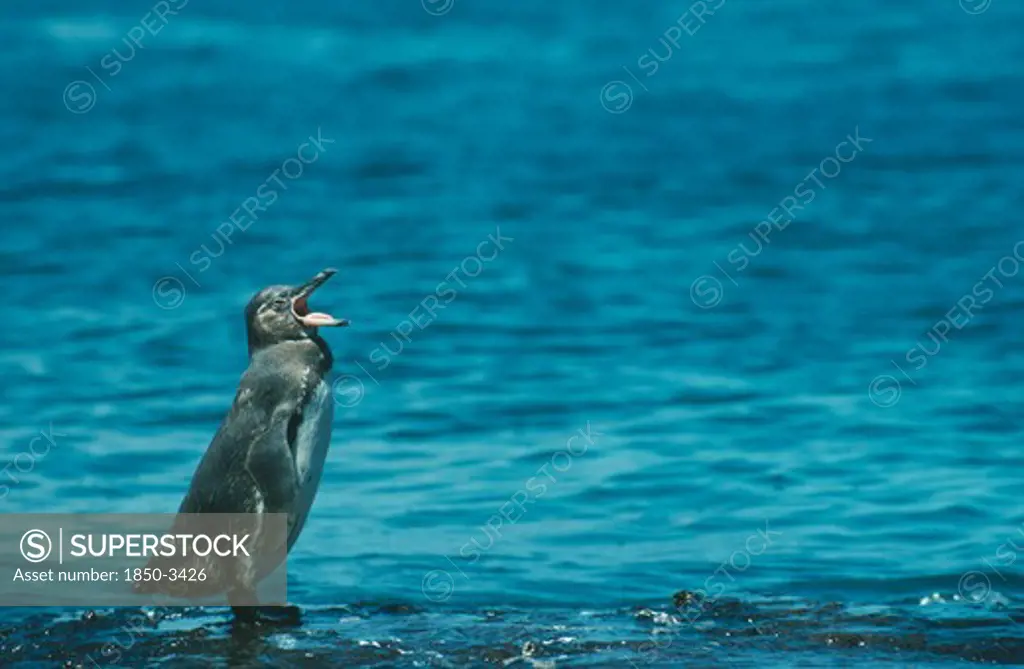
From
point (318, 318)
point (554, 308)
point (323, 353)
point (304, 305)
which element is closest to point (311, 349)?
point (323, 353)

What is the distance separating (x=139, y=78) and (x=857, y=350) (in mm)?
17456

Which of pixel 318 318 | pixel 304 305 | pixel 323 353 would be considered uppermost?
pixel 304 305

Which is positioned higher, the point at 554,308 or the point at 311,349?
the point at 554,308

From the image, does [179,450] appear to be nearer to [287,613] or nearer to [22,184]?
[287,613]

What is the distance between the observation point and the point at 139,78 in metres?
34.5

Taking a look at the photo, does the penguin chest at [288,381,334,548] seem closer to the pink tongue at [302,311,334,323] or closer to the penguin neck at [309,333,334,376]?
the penguin neck at [309,333,334,376]

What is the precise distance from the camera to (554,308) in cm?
2288

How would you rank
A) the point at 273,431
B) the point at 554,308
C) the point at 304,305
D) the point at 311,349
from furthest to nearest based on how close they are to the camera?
the point at 554,308 → the point at 304,305 → the point at 311,349 → the point at 273,431

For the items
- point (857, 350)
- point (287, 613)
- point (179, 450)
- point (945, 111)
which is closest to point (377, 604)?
point (287, 613)

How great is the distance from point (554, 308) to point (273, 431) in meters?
10.4

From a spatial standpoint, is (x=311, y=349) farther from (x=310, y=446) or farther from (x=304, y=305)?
(x=310, y=446)

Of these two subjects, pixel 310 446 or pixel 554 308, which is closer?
pixel 310 446

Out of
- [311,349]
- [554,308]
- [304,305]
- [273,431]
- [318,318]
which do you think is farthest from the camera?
[554,308]

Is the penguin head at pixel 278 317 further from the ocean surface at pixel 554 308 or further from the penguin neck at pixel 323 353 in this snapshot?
the ocean surface at pixel 554 308
